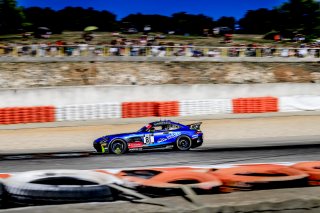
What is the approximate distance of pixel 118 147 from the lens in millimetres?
12703

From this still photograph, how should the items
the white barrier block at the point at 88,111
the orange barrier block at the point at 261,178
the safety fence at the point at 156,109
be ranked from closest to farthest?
the orange barrier block at the point at 261,178 → the safety fence at the point at 156,109 → the white barrier block at the point at 88,111

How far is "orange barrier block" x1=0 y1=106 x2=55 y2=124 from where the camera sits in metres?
21.8

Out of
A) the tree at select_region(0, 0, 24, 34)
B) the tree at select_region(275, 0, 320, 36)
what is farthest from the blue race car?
the tree at select_region(0, 0, 24, 34)

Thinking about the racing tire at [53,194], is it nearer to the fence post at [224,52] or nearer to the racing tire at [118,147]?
the racing tire at [118,147]

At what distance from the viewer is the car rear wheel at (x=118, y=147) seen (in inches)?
498

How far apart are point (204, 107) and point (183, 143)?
11058 millimetres

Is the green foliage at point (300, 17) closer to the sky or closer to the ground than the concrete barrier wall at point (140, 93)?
closer to the sky

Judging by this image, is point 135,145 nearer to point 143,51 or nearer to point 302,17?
point 143,51

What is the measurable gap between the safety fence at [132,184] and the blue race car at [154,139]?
599 cm

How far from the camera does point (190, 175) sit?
229 inches

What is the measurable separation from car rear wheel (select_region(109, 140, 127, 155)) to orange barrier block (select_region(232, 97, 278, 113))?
12.8 meters

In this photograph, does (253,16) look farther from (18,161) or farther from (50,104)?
(18,161)

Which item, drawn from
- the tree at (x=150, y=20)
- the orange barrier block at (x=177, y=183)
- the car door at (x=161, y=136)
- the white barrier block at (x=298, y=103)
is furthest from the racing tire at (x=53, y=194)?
the tree at (x=150, y=20)

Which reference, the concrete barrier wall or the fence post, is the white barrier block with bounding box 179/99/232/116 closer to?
the concrete barrier wall
